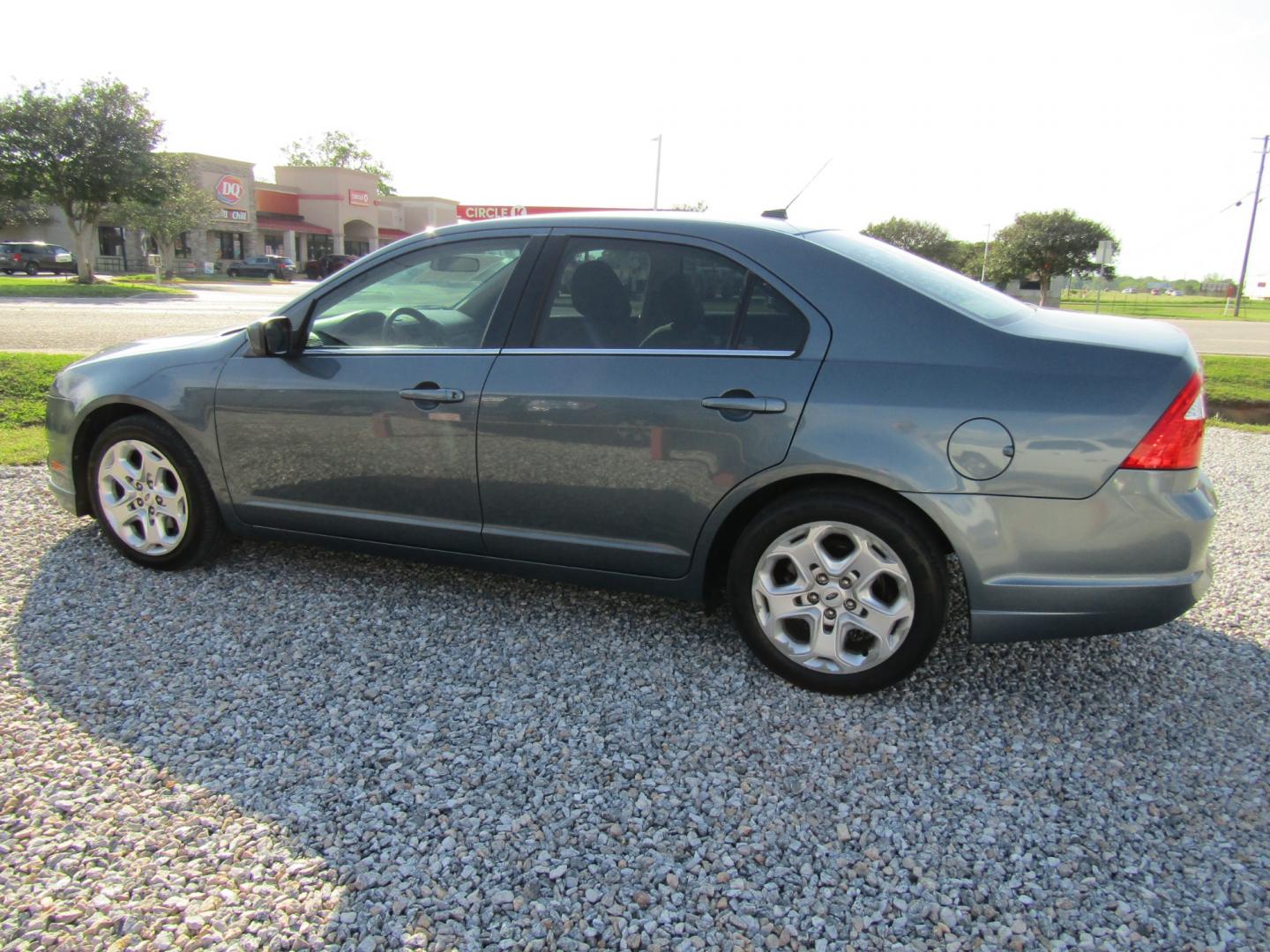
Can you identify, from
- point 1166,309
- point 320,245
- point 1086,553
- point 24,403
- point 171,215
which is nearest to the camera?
point 1086,553

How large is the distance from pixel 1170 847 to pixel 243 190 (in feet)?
187

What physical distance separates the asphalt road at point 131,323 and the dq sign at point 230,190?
2397cm

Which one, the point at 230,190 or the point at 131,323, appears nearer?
the point at 131,323

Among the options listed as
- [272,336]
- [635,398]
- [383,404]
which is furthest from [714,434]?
[272,336]

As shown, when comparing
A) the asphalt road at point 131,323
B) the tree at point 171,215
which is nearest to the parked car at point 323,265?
the tree at point 171,215

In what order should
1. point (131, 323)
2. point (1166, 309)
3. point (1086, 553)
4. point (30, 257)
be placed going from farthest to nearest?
point (1166, 309), point (30, 257), point (131, 323), point (1086, 553)

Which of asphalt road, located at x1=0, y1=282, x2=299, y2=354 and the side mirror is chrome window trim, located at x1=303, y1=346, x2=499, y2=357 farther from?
asphalt road, located at x1=0, y1=282, x2=299, y2=354

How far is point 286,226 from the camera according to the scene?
55.3m

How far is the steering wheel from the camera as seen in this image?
3672 mm

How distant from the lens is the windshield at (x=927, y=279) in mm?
3105

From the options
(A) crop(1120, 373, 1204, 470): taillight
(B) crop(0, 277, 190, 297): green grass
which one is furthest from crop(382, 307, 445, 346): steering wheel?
(B) crop(0, 277, 190, 297): green grass

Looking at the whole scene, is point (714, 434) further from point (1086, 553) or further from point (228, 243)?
point (228, 243)

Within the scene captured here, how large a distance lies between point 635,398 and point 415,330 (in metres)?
1.10

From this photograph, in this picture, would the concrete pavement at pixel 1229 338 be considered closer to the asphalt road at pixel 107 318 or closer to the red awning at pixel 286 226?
the asphalt road at pixel 107 318
